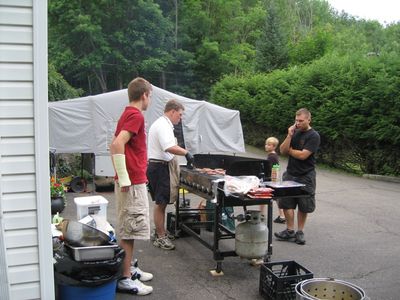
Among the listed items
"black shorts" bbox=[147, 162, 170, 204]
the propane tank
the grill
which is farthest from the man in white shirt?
the propane tank

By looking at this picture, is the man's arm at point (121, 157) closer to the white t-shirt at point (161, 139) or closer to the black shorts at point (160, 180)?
the white t-shirt at point (161, 139)

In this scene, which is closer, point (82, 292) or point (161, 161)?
point (82, 292)

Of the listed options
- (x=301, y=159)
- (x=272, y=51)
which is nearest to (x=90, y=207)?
(x=301, y=159)

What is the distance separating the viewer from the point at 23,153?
3.26 meters

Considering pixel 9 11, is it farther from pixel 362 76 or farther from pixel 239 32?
pixel 239 32

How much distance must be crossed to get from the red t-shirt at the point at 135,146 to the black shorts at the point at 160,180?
1446 mm

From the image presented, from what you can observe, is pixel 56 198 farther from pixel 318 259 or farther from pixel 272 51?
pixel 272 51

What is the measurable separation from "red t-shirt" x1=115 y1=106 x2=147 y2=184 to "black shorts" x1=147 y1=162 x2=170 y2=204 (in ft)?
4.74

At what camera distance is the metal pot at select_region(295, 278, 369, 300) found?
363 centimetres

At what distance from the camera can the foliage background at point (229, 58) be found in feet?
47.6

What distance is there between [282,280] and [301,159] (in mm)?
2271

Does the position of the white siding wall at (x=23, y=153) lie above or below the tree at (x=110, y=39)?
below

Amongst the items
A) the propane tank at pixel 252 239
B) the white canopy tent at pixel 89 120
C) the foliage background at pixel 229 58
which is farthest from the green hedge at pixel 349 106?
the propane tank at pixel 252 239

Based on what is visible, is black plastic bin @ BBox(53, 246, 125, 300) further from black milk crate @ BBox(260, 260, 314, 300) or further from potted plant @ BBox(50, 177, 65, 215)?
potted plant @ BBox(50, 177, 65, 215)
